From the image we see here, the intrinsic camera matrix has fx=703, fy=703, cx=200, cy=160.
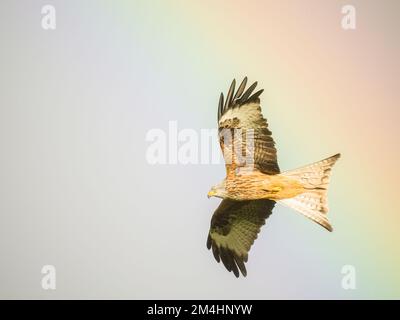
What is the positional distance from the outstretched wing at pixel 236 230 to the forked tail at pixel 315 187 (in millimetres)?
729

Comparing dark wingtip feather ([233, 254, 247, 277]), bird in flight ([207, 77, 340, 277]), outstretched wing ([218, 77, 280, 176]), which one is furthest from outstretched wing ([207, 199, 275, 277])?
outstretched wing ([218, 77, 280, 176])

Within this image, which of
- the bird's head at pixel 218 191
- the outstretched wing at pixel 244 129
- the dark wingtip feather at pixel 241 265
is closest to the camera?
the outstretched wing at pixel 244 129

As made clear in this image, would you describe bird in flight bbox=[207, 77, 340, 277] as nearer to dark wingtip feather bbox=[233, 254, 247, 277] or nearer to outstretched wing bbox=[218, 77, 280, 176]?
outstretched wing bbox=[218, 77, 280, 176]

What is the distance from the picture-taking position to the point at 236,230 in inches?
370

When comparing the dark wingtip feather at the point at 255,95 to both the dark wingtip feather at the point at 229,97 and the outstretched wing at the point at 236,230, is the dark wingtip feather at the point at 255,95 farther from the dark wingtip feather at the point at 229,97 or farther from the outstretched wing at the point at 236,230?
the outstretched wing at the point at 236,230

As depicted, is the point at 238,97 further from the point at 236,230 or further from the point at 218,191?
the point at 236,230

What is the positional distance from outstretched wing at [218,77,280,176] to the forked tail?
1.20 ft

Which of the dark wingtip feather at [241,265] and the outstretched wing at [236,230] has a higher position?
the outstretched wing at [236,230]

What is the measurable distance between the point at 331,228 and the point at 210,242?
187 centimetres

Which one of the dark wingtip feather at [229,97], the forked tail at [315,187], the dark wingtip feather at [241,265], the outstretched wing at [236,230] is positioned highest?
the dark wingtip feather at [229,97]

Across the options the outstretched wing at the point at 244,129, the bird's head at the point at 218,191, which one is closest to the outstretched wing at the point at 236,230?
the bird's head at the point at 218,191

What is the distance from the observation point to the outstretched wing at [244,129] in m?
8.52

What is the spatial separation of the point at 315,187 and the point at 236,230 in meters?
1.37
